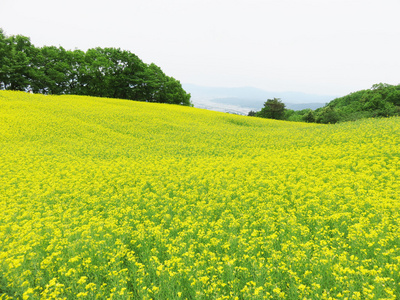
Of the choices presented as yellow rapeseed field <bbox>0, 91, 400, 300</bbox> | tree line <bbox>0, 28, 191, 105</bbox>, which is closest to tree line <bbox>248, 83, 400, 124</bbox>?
tree line <bbox>0, 28, 191, 105</bbox>

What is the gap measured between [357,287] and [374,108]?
85.6 metres

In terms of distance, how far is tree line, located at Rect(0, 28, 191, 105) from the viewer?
177 feet

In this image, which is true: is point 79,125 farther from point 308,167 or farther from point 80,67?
point 80,67

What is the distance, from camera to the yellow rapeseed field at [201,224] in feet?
13.6

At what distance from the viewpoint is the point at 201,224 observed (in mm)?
6277

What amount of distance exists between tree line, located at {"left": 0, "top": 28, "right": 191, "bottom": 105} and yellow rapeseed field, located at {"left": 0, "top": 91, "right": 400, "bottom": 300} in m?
46.3

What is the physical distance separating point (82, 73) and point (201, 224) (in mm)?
67609

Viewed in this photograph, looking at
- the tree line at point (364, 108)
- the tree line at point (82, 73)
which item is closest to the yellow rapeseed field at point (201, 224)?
the tree line at point (82, 73)

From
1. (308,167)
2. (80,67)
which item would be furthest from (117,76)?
Answer: (308,167)

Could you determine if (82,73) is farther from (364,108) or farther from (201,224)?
(364,108)

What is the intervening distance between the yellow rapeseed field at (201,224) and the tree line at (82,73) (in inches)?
1821

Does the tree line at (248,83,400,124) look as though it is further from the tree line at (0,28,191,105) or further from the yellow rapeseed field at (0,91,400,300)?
the yellow rapeseed field at (0,91,400,300)

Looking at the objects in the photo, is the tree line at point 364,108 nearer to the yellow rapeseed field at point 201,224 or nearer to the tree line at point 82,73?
the tree line at point 82,73

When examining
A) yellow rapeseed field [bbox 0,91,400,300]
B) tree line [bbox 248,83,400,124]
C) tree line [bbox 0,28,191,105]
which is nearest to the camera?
yellow rapeseed field [bbox 0,91,400,300]
